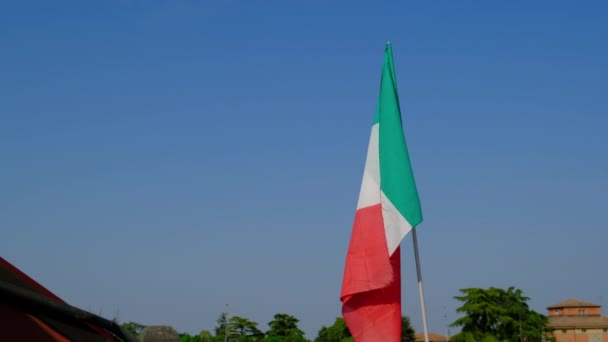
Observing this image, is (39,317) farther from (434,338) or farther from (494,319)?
(434,338)

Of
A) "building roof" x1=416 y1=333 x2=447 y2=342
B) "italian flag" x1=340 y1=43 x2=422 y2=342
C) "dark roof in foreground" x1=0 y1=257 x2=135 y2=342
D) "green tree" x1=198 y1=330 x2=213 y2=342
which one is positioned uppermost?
"building roof" x1=416 y1=333 x2=447 y2=342

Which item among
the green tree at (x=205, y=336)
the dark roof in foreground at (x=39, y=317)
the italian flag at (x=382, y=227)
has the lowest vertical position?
the dark roof in foreground at (x=39, y=317)

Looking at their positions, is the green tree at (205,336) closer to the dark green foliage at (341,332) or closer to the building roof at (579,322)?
the dark green foliage at (341,332)

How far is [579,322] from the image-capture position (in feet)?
263

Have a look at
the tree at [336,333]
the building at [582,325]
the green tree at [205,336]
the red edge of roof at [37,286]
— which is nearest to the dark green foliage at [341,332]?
the tree at [336,333]

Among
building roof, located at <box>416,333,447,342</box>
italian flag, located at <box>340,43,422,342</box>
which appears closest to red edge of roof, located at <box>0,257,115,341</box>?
italian flag, located at <box>340,43,422,342</box>

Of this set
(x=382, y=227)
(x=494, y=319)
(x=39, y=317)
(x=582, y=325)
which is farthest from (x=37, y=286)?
(x=582, y=325)

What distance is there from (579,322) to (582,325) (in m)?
0.51

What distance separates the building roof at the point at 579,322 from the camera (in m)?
79.4

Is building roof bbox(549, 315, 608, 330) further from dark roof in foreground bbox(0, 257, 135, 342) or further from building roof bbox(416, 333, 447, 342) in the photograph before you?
dark roof in foreground bbox(0, 257, 135, 342)

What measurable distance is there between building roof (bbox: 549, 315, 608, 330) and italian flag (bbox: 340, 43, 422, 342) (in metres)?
75.7

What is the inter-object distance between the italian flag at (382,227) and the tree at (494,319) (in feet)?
174

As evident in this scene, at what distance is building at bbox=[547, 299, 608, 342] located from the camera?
7881 centimetres

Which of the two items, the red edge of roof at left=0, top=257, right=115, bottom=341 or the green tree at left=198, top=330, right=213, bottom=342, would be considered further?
the green tree at left=198, top=330, right=213, bottom=342
